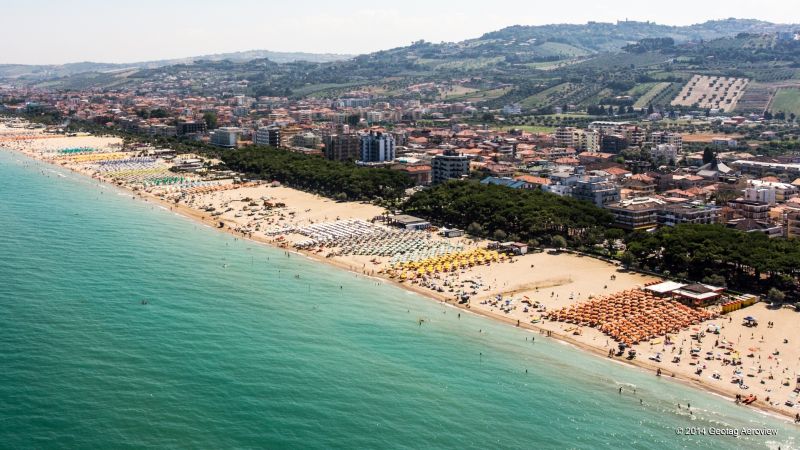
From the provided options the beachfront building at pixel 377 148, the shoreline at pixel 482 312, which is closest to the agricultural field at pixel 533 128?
the beachfront building at pixel 377 148

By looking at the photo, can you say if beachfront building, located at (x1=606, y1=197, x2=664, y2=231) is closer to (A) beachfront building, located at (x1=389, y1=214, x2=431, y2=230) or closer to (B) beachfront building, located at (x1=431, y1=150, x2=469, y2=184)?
(A) beachfront building, located at (x1=389, y1=214, x2=431, y2=230)

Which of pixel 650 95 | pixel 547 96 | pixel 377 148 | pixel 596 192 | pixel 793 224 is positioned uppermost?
pixel 650 95

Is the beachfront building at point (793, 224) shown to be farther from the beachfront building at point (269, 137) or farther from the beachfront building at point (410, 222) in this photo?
the beachfront building at point (269, 137)

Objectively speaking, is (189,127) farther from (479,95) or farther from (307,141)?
(479,95)

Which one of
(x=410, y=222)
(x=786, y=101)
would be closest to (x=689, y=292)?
(x=410, y=222)

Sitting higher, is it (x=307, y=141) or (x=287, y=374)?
(x=307, y=141)

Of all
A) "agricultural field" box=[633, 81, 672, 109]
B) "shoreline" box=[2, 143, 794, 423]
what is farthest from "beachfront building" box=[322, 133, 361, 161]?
"agricultural field" box=[633, 81, 672, 109]

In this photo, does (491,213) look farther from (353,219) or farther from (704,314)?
(704,314)
